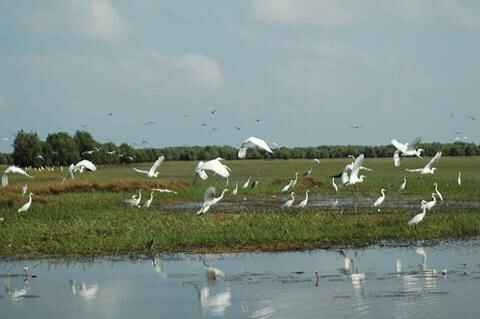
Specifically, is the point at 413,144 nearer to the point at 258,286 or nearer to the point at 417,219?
the point at 417,219

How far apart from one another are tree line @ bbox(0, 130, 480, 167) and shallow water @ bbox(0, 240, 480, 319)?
37.5m

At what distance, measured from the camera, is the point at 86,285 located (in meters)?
19.0

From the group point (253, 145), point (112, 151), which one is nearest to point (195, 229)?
point (253, 145)

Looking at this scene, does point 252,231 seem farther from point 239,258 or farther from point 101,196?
point 101,196

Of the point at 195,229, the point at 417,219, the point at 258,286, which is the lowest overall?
the point at 258,286

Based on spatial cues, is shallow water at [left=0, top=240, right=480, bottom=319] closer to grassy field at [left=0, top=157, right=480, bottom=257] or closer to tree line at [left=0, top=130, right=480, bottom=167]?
grassy field at [left=0, top=157, right=480, bottom=257]

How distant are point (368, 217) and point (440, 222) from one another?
7.90 feet

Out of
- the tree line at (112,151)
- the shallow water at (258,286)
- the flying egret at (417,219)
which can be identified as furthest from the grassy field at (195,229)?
the tree line at (112,151)

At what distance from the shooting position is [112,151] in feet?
261

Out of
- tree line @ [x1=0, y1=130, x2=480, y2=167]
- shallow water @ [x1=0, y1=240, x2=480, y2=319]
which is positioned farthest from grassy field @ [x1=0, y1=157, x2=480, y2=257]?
tree line @ [x1=0, y1=130, x2=480, y2=167]

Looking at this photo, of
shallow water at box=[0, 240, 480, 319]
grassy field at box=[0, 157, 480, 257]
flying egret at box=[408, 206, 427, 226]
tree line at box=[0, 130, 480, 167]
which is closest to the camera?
shallow water at box=[0, 240, 480, 319]

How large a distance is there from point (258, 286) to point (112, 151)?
62.7m

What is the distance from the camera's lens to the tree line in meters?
78.9

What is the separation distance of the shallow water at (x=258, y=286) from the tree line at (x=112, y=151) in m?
37.5
